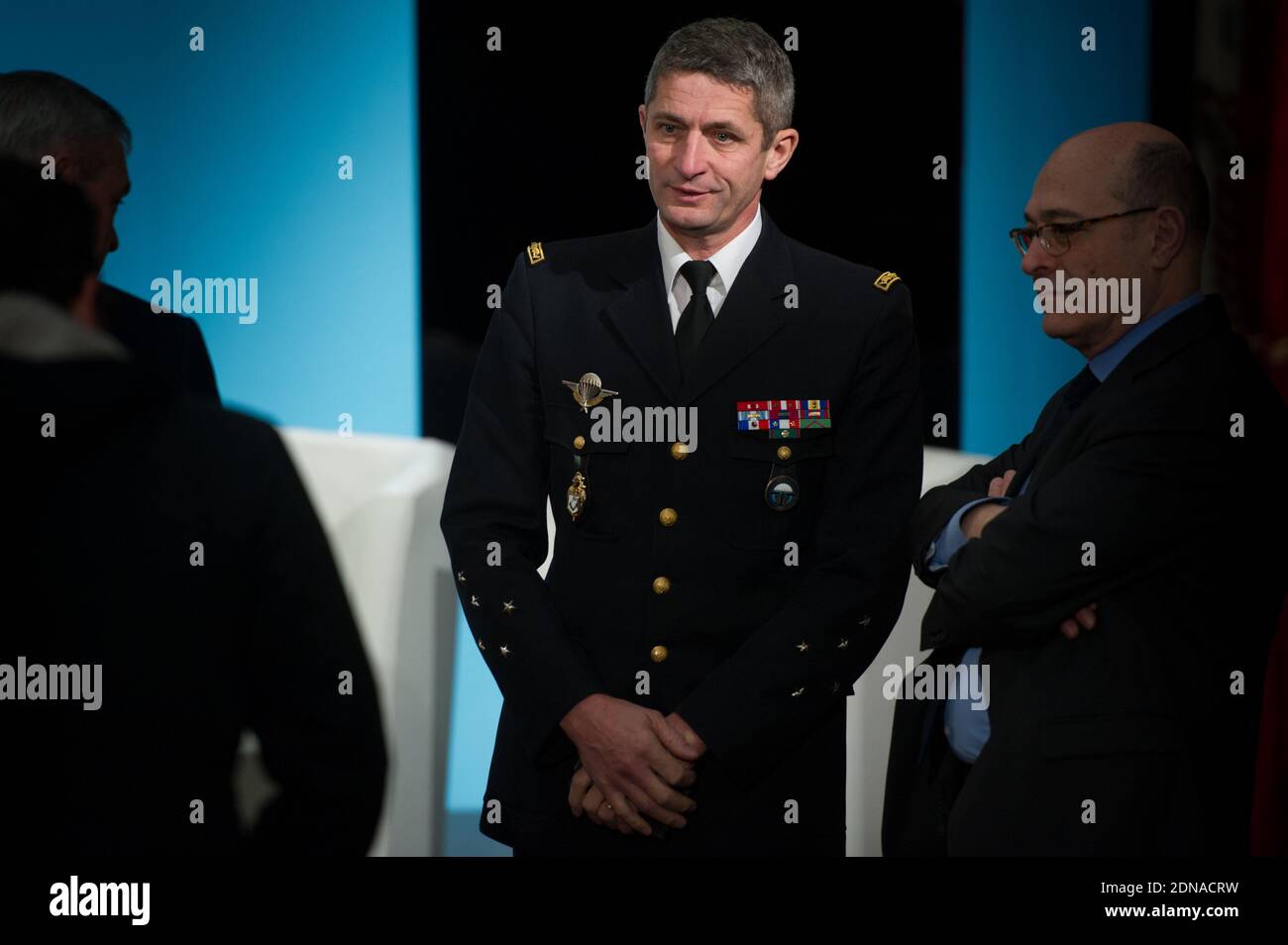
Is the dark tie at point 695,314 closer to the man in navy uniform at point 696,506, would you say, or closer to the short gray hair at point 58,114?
the man in navy uniform at point 696,506

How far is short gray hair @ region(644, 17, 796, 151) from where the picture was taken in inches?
108

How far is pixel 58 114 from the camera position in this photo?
2992 millimetres

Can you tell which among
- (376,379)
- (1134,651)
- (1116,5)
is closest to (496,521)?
(376,379)

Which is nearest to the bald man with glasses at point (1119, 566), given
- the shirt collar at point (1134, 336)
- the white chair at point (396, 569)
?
the shirt collar at point (1134, 336)

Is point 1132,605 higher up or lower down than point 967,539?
lower down

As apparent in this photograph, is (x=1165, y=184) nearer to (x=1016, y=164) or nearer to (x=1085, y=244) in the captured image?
(x=1085, y=244)

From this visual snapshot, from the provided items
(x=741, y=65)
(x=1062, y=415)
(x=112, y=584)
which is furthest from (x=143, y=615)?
(x=1062, y=415)

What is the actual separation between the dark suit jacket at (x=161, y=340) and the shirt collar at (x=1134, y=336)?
5.29 ft

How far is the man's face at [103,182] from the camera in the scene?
2.95 meters

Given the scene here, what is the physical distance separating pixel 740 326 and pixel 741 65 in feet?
1.48

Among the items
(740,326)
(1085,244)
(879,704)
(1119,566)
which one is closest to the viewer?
(1119,566)

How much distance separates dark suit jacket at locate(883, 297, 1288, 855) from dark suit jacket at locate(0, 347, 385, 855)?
1.05 meters

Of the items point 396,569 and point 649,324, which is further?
point 396,569
